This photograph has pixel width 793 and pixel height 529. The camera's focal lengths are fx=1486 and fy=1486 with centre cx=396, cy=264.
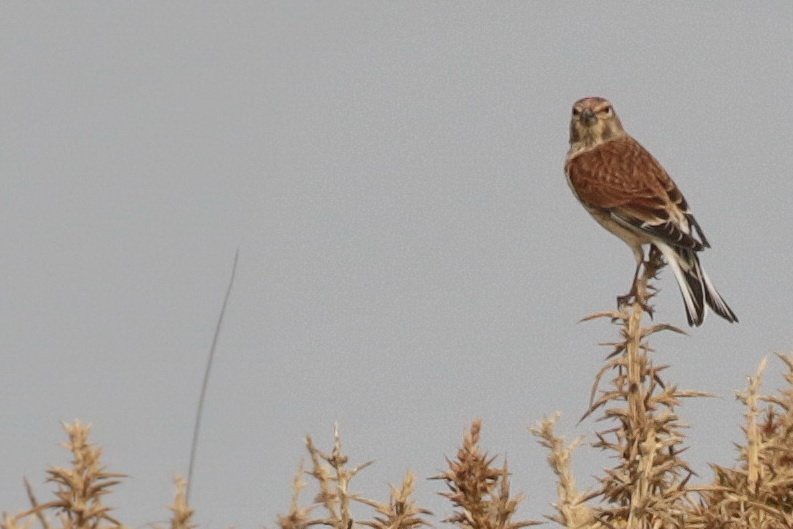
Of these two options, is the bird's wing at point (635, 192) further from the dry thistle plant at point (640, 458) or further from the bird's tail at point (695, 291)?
the dry thistle plant at point (640, 458)

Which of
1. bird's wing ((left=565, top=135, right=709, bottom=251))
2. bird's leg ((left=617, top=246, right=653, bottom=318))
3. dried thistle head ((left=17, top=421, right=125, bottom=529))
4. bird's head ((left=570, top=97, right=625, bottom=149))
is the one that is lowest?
dried thistle head ((left=17, top=421, right=125, bottom=529))

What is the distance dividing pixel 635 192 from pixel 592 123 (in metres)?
1.46

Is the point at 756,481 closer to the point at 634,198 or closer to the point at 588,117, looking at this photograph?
the point at 634,198

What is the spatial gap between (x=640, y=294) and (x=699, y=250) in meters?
3.87

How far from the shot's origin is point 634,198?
762 centimetres

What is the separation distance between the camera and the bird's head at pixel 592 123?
9086 millimetres

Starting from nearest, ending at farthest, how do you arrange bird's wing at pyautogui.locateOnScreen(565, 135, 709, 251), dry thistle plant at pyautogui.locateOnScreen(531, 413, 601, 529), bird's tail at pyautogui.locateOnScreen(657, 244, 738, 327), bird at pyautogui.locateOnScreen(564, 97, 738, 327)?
1. dry thistle plant at pyautogui.locateOnScreen(531, 413, 601, 529)
2. bird's tail at pyautogui.locateOnScreen(657, 244, 738, 327)
3. bird at pyautogui.locateOnScreen(564, 97, 738, 327)
4. bird's wing at pyautogui.locateOnScreen(565, 135, 709, 251)

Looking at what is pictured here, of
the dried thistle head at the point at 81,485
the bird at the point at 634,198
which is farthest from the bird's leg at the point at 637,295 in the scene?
the dried thistle head at the point at 81,485

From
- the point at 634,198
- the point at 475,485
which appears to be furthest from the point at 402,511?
the point at 634,198

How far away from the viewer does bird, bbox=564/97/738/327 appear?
6320mm

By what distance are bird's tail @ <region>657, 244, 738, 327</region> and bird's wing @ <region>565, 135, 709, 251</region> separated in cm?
12

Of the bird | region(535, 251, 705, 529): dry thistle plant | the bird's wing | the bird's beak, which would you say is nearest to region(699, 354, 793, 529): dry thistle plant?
region(535, 251, 705, 529): dry thistle plant

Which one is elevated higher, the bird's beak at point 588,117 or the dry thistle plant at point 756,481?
the bird's beak at point 588,117

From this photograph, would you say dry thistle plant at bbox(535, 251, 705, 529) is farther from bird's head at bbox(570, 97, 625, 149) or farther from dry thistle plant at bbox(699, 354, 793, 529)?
bird's head at bbox(570, 97, 625, 149)
